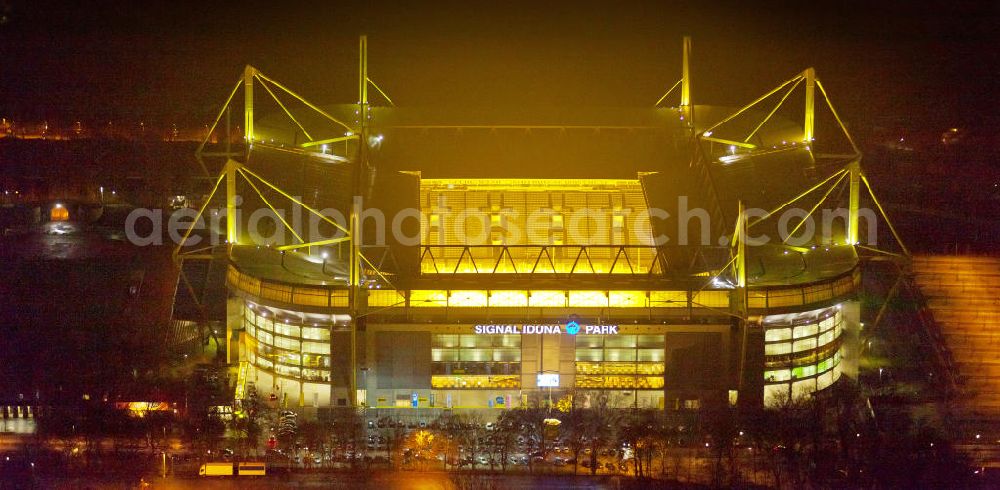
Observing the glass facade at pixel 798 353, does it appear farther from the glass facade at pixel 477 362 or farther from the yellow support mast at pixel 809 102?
the yellow support mast at pixel 809 102

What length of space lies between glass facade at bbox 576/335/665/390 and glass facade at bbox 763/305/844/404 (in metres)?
4.57

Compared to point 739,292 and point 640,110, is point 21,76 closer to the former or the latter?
point 640,110

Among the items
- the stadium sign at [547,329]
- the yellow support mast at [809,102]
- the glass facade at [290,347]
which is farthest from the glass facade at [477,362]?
the yellow support mast at [809,102]

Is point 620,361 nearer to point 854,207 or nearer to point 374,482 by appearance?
point 374,482

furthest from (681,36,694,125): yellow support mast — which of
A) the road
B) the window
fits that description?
the road

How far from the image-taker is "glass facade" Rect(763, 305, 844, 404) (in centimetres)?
4819

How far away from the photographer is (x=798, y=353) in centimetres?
4878

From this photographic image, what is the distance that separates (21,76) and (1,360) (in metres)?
44.9

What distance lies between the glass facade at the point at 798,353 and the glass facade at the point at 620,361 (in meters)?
4.57

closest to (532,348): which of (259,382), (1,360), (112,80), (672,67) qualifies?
(259,382)

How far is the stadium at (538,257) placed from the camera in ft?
157

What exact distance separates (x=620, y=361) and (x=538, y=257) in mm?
6051

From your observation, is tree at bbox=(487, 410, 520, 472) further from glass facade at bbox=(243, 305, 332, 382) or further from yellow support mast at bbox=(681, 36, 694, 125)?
yellow support mast at bbox=(681, 36, 694, 125)

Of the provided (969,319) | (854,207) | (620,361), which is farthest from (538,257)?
(969,319)
